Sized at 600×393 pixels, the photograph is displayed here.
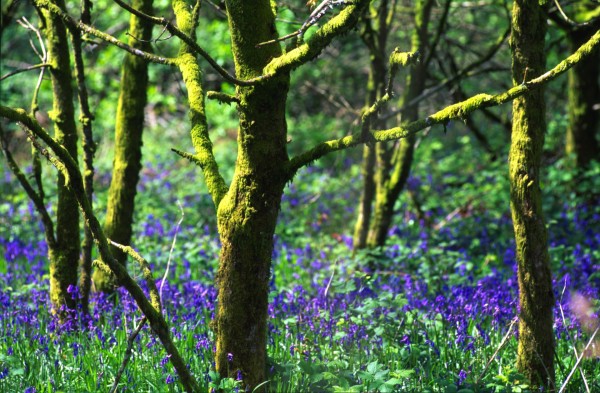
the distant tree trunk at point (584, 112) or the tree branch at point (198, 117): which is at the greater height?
the distant tree trunk at point (584, 112)

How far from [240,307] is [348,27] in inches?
49.1

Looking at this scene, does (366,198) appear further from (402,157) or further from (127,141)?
(127,141)

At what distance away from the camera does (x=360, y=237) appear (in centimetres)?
659

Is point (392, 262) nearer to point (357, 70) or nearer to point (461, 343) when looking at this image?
point (461, 343)

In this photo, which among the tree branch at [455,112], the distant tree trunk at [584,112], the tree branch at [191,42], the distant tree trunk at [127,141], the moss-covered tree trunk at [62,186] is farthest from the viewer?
the distant tree trunk at [584,112]

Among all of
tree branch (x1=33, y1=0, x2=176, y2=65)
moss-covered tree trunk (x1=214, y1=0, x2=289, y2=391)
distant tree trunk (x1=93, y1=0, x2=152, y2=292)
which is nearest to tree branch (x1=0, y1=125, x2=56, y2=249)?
distant tree trunk (x1=93, y1=0, x2=152, y2=292)

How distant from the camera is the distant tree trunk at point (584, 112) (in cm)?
797

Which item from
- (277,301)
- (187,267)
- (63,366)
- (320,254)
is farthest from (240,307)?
(320,254)

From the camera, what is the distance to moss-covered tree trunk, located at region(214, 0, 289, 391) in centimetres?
292

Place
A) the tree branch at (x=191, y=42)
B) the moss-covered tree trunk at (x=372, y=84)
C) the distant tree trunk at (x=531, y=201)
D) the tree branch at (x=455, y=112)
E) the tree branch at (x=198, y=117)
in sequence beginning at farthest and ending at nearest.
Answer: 1. the moss-covered tree trunk at (x=372, y=84)
2. the distant tree trunk at (x=531, y=201)
3. the tree branch at (x=198, y=117)
4. the tree branch at (x=455, y=112)
5. the tree branch at (x=191, y=42)

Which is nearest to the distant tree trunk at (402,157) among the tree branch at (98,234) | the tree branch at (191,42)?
the tree branch at (191,42)

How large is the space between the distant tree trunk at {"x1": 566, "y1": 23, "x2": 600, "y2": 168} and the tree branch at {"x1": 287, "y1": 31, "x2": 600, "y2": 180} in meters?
5.50

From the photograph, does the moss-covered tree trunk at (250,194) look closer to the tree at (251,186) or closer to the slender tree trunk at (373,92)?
the tree at (251,186)

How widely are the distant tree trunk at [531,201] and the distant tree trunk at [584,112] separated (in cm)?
495
